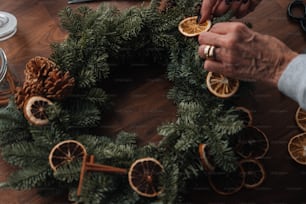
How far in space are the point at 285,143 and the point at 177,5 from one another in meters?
0.41

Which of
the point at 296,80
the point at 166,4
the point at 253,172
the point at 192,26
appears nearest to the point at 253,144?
the point at 253,172

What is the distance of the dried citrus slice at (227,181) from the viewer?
0.86 m

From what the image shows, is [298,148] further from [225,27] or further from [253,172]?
[225,27]

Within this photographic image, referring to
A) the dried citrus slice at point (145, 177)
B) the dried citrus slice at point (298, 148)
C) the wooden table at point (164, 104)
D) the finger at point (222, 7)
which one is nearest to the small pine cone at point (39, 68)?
the wooden table at point (164, 104)

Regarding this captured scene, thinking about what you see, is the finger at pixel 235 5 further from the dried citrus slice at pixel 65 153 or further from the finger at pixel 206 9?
the dried citrus slice at pixel 65 153

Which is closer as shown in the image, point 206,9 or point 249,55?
point 249,55

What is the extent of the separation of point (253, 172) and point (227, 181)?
60 mm

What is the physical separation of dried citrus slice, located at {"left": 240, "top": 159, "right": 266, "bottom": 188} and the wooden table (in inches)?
0.6

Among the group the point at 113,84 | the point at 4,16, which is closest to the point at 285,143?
the point at 113,84

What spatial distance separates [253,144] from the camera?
35.2 inches

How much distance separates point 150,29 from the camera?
997 millimetres

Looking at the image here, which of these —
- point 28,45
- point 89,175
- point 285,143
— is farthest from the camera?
point 28,45

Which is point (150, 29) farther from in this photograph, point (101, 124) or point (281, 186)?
point (281, 186)

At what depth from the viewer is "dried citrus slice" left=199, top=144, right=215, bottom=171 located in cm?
80
